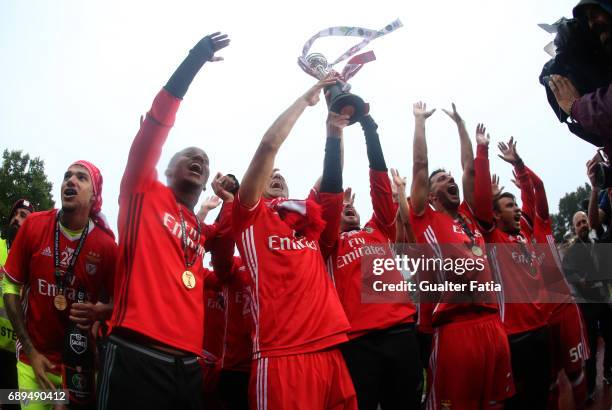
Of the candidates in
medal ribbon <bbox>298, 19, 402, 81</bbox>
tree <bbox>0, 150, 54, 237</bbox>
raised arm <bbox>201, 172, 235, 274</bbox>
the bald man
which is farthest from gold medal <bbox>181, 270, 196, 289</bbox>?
tree <bbox>0, 150, 54, 237</bbox>

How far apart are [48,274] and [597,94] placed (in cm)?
398

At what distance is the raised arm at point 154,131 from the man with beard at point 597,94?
2.17 m

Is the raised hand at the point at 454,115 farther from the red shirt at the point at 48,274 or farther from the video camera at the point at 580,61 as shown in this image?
the red shirt at the point at 48,274

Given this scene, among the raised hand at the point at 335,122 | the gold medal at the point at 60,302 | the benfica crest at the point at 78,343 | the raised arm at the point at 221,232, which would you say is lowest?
the benfica crest at the point at 78,343

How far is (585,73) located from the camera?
254cm

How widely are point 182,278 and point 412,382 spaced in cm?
217

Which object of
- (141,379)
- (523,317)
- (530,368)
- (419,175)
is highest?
(419,175)

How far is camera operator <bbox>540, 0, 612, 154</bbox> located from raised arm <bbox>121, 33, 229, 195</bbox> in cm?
211

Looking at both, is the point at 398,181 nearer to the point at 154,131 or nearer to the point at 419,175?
the point at 419,175

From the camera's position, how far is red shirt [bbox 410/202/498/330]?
4582 mm

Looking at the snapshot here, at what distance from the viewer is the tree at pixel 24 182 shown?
24.3 meters

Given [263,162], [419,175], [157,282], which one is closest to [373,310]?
[419,175]

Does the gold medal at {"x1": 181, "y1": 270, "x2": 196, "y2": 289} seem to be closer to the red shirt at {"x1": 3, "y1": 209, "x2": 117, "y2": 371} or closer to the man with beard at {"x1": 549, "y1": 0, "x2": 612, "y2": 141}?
the red shirt at {"x1": 3, "y1": 209, "x2": 117, "y2": 371}

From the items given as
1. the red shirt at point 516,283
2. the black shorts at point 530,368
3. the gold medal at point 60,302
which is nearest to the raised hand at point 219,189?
the gold medal at point 60,302
